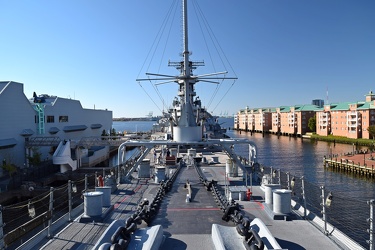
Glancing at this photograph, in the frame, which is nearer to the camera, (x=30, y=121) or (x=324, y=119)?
(x=30, y=121)

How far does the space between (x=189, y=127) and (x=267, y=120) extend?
97.3m

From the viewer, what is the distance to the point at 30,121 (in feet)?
96.4

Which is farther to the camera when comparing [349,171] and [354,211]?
[349,171]

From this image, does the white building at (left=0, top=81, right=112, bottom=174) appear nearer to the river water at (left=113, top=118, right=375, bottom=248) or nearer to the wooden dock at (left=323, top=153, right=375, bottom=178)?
the river water at (left=113, top=118, right=375, bottom=248)

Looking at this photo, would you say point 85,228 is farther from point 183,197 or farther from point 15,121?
point 15,121

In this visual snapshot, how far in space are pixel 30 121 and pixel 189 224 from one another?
27530mm

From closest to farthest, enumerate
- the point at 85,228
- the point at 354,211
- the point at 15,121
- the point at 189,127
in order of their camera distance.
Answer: the point at 85,228
the point at 189,127
the point at 354,211
the point at 15,121

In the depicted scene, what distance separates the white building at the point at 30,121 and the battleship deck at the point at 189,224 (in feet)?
64.4

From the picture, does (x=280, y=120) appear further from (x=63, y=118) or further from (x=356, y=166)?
(x=63, y=118)

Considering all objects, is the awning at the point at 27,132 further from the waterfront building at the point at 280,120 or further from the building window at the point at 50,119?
the waterfront building at the point at 280,120

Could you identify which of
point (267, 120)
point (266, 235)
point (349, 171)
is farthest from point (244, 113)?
point (266, 235)

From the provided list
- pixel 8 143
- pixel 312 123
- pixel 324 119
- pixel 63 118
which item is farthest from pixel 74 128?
pixel 312 123

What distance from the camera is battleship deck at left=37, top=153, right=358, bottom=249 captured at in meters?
5.92

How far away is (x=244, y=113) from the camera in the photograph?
130 metres
